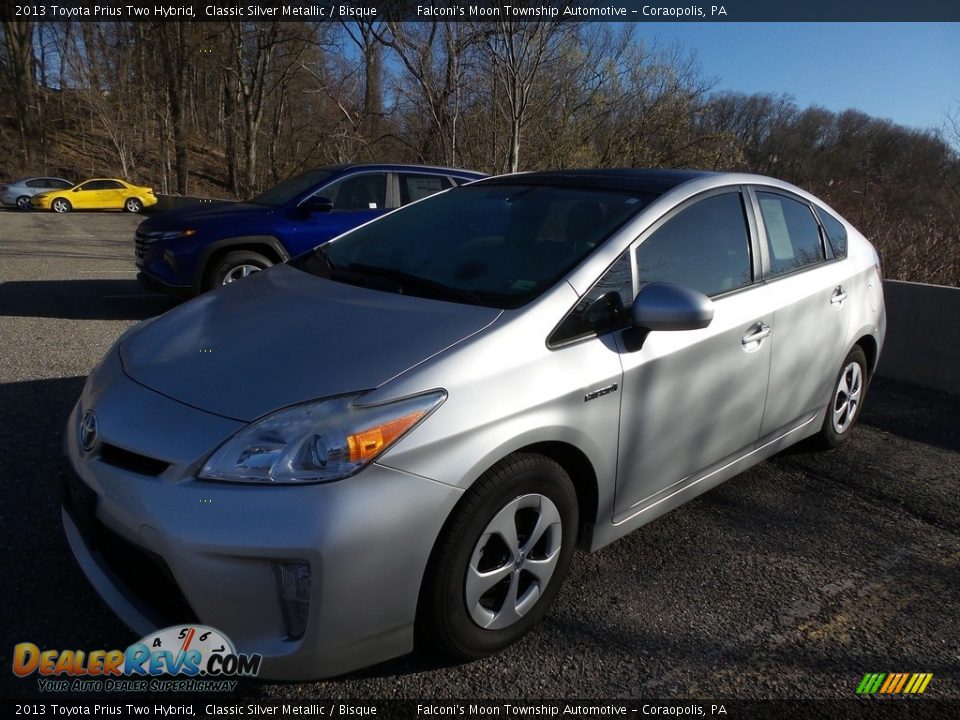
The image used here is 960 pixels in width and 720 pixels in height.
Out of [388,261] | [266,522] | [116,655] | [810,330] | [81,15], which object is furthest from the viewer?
[81,15]

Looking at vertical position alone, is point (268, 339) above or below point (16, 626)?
above

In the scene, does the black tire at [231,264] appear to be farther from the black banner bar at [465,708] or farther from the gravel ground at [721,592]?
the black banner bar at [465,708]

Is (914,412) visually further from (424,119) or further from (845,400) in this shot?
(424,119)

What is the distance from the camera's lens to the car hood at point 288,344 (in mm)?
2258

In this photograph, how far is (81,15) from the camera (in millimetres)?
37562

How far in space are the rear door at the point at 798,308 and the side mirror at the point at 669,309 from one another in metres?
0.91

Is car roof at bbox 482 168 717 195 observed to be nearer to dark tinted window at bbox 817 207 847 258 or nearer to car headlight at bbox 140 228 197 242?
dark tinted window at bbox 817 207 847 258

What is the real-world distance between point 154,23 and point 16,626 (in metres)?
38.9

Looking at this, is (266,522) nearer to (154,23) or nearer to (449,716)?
(449,716)

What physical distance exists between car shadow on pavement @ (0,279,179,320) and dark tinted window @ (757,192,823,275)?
240 inches

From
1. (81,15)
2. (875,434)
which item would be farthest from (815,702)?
(81,15)

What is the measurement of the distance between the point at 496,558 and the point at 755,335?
5.28 ft

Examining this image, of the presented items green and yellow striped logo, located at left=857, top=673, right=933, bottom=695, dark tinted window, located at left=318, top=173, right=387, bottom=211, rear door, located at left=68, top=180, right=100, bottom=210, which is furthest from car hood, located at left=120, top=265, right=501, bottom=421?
rear door, located at left=68, top=180, right=100, bottom=210

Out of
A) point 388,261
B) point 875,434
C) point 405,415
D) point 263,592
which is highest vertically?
point 388,261
